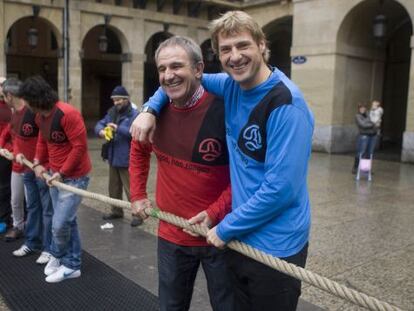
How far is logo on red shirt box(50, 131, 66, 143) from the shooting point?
4207mm

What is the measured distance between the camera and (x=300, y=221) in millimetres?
2088

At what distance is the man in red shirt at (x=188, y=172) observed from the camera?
2.42 metres

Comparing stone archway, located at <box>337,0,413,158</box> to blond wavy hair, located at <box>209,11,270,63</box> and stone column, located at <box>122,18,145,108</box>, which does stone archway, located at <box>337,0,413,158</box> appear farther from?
blond wavy hair, located at <box>209,11,270,63</box>

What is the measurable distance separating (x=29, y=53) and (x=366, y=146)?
18511 mm

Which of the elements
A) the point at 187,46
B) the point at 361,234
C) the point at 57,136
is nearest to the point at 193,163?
the point at 187,46

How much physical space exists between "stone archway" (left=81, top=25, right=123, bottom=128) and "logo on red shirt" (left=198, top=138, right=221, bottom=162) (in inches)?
885

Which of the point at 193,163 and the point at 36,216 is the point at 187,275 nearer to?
the point at 193,163

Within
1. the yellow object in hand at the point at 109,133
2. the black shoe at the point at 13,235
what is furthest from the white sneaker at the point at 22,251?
the yellow object in hand at the point at 109,133

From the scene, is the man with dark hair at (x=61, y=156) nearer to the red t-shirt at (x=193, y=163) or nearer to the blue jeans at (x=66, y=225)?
the blue jeans at (x=66, y=225)

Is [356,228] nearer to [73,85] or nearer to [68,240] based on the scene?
[68,240]

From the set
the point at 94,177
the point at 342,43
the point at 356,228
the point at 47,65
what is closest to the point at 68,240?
the point at 356,228

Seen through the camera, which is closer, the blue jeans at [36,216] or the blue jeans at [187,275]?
the blue jeans at [187,275]

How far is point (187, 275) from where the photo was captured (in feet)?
8.63

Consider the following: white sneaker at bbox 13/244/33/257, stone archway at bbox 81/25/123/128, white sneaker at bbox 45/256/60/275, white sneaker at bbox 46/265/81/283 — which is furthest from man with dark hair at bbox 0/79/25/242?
stone archway at bbox 81/25/123/128
